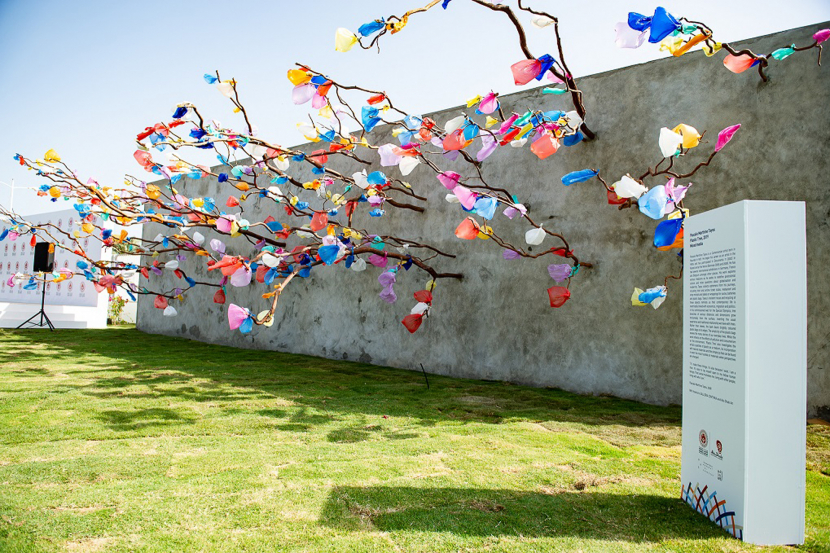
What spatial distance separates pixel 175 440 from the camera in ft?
7.20

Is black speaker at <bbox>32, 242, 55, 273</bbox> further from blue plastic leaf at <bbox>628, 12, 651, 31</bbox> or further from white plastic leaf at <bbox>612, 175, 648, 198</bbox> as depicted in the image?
A: blue plastic leaf at <bbox>628, 12, 651, 31</bbox>

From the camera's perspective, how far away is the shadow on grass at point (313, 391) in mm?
2736

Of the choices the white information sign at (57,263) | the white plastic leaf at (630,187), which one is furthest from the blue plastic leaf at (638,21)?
the white information sign at (57,263)

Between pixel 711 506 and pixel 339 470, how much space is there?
1.15m

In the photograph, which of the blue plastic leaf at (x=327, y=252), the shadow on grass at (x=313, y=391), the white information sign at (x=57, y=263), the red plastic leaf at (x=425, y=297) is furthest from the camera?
the white information sign at (x=57, y=263)

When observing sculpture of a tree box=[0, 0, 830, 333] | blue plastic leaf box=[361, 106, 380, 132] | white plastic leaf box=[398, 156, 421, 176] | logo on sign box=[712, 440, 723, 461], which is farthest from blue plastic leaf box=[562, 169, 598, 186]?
logo on sign box=[712, 440, 723, 461]

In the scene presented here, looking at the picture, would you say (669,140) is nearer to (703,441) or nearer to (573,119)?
(573,119)

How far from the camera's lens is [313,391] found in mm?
3352

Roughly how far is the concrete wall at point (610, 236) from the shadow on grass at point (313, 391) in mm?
216

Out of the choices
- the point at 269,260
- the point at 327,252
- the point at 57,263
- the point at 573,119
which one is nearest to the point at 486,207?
the point at 573,119

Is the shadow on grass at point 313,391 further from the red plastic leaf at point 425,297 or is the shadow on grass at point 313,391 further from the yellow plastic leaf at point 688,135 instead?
the yellow plastic leaf at point 688,135

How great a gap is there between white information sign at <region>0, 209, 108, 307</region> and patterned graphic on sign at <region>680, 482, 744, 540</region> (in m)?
9.13

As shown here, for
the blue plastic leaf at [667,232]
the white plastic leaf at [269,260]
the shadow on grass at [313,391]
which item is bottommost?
the shadow on grass at [313,391]

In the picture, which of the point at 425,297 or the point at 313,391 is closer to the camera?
the point at 313,391
